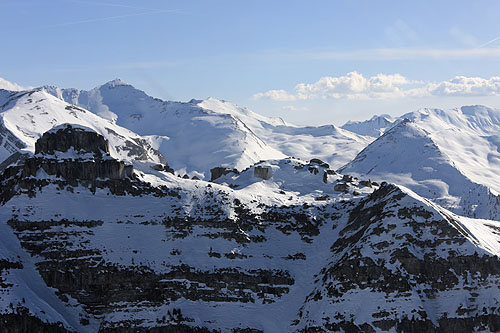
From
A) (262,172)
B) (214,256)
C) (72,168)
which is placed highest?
(72,168)

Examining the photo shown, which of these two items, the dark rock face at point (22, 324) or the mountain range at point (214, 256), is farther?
the mountain range at point (214, 256)

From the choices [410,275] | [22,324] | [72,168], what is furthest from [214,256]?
[22,324]

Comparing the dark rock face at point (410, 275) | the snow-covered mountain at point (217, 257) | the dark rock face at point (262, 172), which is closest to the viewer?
the dark rock face at point (410, 275)

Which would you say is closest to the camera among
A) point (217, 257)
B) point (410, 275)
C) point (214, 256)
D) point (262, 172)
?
point (410, 275)

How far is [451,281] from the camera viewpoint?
12744 centimetres

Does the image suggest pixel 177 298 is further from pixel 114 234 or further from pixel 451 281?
pixel 451 281

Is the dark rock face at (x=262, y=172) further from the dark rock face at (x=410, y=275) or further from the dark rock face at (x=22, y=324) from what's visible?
the dark rock face at (x=22, y=324)

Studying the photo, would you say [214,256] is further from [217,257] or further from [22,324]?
[22,324]

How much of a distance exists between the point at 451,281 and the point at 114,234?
78019 mm

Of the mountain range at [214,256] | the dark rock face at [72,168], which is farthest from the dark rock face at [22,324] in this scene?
the dark rock face at [72,168]

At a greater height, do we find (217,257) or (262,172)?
(262,172)

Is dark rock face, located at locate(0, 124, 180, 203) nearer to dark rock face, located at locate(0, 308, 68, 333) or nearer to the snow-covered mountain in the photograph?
the snow-covered mountain

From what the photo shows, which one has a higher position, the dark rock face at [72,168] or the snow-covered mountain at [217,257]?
the dark rock face at [72,168]

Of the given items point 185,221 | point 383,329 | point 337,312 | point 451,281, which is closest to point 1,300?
point 185,221
